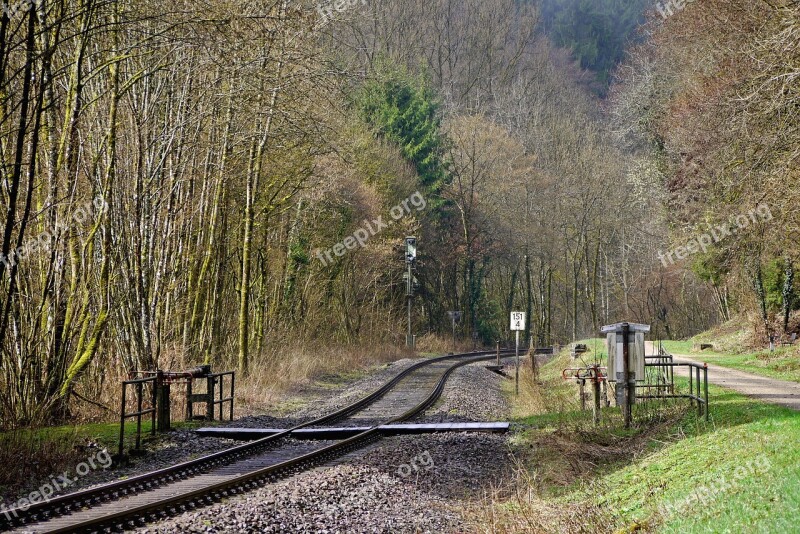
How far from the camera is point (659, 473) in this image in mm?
10414

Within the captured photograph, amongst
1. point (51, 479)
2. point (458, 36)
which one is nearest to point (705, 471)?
point (51, 479)

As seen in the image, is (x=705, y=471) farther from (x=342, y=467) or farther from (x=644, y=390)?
(x=644, y=390)

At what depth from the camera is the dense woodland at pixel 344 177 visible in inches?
581

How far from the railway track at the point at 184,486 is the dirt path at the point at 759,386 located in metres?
7.19

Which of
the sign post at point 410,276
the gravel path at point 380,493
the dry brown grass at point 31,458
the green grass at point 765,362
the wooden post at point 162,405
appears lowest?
the gravel path at point 380,493

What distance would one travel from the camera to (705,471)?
9.60m

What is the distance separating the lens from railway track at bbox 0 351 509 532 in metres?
8.32

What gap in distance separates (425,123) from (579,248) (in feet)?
49.4

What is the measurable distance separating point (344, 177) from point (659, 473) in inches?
1057

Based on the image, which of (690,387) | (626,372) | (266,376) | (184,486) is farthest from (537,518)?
(266,376)

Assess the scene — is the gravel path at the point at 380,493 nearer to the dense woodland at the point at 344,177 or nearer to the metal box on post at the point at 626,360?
the metal box on post at the point at 626,360

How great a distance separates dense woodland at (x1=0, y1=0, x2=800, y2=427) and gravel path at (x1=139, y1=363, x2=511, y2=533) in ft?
15.7

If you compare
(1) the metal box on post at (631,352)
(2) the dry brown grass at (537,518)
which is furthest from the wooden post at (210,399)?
(2) the dry brown grass at (537,518)

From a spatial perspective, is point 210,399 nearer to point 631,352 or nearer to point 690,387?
point 631,352
